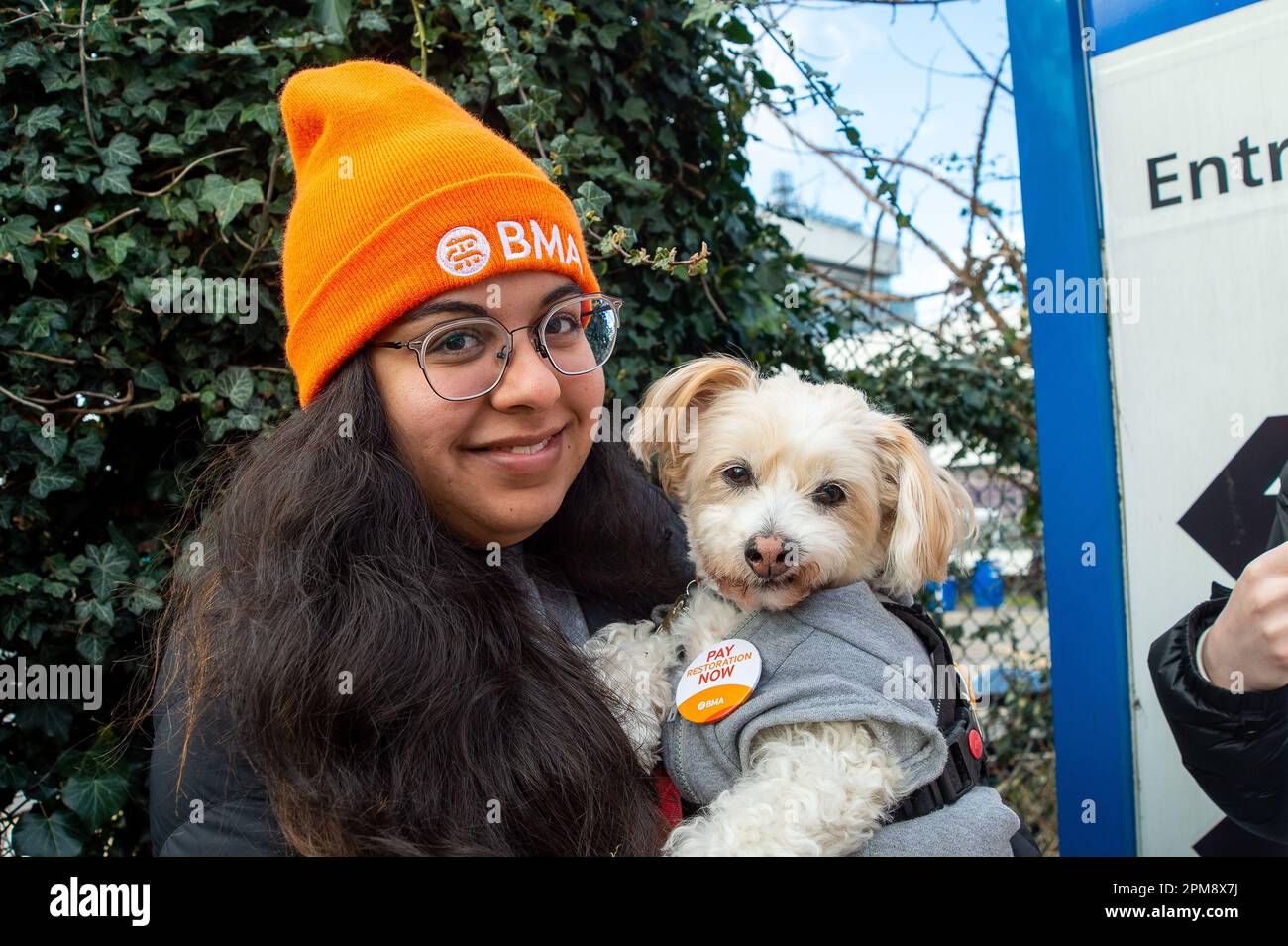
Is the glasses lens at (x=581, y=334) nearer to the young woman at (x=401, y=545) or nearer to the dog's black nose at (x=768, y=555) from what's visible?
the young woman at (x=401, y=545)

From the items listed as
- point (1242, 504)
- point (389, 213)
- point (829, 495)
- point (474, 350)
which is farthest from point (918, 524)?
point (389, 213)

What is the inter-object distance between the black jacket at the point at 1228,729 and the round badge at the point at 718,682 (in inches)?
32.9

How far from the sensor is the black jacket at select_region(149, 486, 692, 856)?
150 cm

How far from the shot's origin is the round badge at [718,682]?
1.82 metres

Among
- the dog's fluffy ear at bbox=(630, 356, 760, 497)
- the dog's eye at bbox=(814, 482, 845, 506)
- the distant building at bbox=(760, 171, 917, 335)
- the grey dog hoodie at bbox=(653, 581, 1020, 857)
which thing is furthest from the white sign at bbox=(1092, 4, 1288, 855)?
the distant building at bbox=(760, 171, 917, 335)

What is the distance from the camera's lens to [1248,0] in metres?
1.68

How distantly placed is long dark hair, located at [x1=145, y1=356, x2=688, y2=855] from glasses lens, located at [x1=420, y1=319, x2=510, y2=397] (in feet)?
0.48

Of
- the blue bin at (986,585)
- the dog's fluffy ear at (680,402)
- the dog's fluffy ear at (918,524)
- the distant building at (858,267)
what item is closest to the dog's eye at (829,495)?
the dog's fluffy ear at (918,524)

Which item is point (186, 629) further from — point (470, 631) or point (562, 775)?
point (562, 775)

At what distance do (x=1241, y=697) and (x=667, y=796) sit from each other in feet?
3.69

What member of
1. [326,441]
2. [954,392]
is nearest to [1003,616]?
[954,392]

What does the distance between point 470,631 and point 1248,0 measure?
182 cm

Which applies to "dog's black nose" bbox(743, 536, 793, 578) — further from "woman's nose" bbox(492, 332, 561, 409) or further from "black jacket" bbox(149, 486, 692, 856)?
"black jacket" bbox(149, 486, 692, 856)

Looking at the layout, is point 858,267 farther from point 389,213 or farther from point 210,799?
point 210,799
